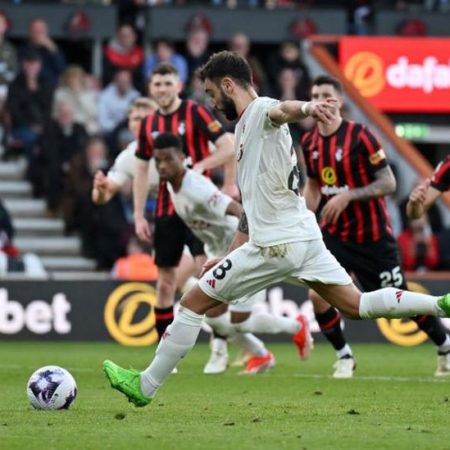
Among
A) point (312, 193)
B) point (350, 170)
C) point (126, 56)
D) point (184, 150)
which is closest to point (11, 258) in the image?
point (126, 56)

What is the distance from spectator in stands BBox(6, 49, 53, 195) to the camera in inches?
816

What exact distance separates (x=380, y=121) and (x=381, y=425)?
14.5m

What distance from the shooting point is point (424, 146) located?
25344mm

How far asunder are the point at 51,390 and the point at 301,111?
2289 mm

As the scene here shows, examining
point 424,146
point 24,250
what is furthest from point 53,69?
point 424,146

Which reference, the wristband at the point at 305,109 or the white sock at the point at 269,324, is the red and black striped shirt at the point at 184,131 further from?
the wristband at the point at 305,109

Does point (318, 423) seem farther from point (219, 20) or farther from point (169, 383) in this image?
point (219, 20)

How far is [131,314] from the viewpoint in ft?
56.6

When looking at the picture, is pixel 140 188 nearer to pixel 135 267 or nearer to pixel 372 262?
pixel 372 262

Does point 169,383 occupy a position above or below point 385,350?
above

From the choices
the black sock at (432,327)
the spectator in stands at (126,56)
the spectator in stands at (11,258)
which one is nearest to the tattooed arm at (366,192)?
the black sock at (432,327)

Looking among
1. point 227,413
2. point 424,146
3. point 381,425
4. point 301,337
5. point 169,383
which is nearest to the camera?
point 381,425

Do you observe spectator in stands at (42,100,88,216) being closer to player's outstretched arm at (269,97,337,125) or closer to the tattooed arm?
the tattooed arm

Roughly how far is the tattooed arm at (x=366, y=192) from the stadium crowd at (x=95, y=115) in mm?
7409
